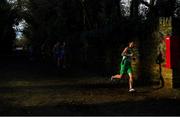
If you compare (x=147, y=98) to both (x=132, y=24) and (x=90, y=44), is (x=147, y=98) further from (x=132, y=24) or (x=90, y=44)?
(x=90, y=44)

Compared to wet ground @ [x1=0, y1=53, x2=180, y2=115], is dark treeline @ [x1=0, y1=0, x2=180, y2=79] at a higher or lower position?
higher

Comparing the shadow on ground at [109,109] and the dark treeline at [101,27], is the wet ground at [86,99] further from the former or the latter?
the dark treeline at [101,27]

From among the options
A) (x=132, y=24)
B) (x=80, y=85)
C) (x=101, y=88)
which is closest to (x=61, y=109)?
(x=101, y=88)

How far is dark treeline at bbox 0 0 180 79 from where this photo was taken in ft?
62.5

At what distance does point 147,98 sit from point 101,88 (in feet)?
10.8

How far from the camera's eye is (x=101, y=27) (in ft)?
93.6

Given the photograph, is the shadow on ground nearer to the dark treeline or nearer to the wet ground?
the wet ground

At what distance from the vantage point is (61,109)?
1140 cm

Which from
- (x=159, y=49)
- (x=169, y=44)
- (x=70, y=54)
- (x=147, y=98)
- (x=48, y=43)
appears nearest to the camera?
(x=147, y=98)

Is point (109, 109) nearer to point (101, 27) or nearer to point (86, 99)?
point (86, 99)

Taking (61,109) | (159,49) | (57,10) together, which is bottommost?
(61,109)

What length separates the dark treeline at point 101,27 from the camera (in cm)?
1906

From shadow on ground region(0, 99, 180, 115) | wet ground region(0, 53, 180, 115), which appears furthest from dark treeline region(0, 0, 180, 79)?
shadow on ground region(0, 99, 180, 115)

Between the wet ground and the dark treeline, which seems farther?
the dark treeline
